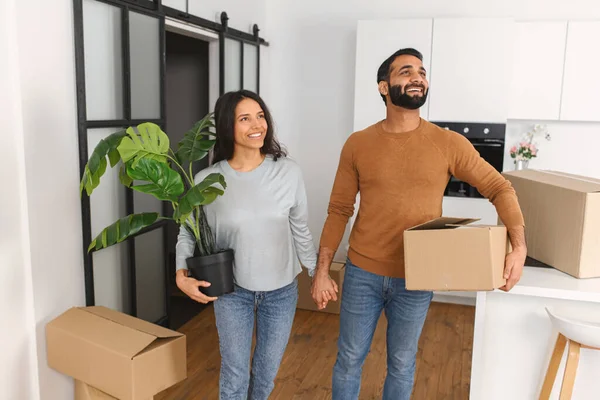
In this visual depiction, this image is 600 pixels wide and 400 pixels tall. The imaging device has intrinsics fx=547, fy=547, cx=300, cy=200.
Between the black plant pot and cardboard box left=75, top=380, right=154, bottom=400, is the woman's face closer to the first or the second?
the black plant pot

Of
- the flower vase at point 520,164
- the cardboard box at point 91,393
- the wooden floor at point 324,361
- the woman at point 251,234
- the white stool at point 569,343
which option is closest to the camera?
the white stool at point 569,343

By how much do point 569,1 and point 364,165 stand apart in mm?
2840

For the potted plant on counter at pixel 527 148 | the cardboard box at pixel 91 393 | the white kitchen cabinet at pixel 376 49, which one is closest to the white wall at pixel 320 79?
the potted plant on counter at pixel 527 148

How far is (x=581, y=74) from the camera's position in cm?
372

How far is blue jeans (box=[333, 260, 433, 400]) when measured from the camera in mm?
1924

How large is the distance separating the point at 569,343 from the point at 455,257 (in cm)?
→ 60

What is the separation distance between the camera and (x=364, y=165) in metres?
1.94

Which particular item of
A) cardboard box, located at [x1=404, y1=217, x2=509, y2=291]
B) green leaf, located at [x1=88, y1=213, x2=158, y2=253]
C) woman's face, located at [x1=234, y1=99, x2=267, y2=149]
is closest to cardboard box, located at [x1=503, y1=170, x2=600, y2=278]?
cardboard box, located at [x1=404, y1=217, x2=509, y2=291]

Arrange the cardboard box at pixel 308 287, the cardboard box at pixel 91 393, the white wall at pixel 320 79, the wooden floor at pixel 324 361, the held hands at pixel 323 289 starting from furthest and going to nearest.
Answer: the white wall at pixel 320 79 < the cardboard box at pixel 308 287 < the wooden floor at pixel 324 361 < the cardboard box at pixel 91 393 < the held hands at pixel 323 289

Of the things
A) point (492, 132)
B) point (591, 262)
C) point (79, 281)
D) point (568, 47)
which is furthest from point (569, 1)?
point (79, 281)

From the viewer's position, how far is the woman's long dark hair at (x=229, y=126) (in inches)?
73.4

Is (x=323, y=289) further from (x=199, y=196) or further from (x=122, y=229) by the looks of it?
(x=122, y=229)

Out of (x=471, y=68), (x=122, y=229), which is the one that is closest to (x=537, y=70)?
(x=471, y=68)

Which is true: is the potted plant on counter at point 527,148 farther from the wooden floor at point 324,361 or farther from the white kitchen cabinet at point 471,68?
the wooden floor at point 324,361
